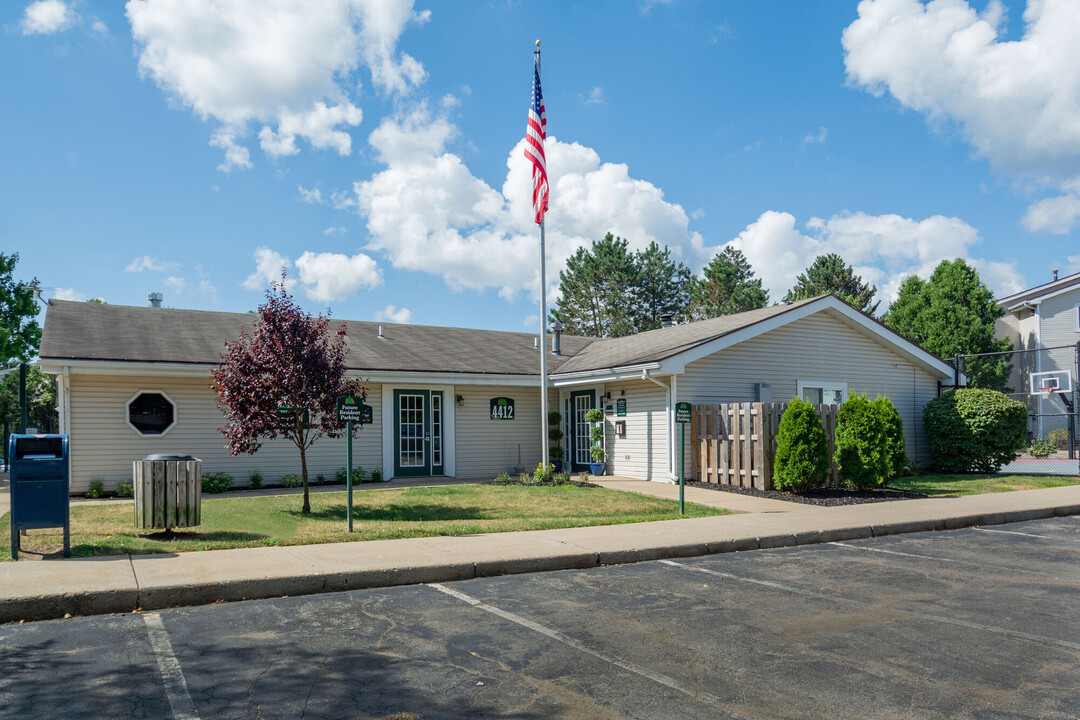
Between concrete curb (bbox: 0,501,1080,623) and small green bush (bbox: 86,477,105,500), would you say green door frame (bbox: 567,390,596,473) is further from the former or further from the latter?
small green bush (bbox: 86,477,105,500)

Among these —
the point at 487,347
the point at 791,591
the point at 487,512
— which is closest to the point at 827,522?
the point at 791,591

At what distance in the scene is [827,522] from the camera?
11516mm

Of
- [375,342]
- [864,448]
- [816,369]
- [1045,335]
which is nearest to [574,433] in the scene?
[375,342]

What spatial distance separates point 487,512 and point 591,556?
409 cm

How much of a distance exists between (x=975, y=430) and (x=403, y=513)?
14979mm

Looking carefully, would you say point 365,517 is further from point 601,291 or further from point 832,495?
point 601,291

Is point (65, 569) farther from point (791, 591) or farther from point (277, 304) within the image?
point (791, 591)

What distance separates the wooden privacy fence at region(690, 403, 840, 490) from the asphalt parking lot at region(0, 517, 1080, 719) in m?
7.34

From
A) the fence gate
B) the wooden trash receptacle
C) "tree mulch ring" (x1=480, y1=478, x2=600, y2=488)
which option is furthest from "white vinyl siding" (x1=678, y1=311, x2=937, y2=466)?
the wooden trash receptacle

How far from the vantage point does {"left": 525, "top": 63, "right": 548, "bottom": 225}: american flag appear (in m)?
17.0

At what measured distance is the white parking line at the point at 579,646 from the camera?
464cm

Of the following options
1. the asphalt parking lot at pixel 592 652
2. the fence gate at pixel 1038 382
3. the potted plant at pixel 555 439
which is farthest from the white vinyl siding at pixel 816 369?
the asphalt parking lot at pixel 592 652

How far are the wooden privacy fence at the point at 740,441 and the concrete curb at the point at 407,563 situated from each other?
362 centimetres

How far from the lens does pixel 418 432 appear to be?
19.4 meters
